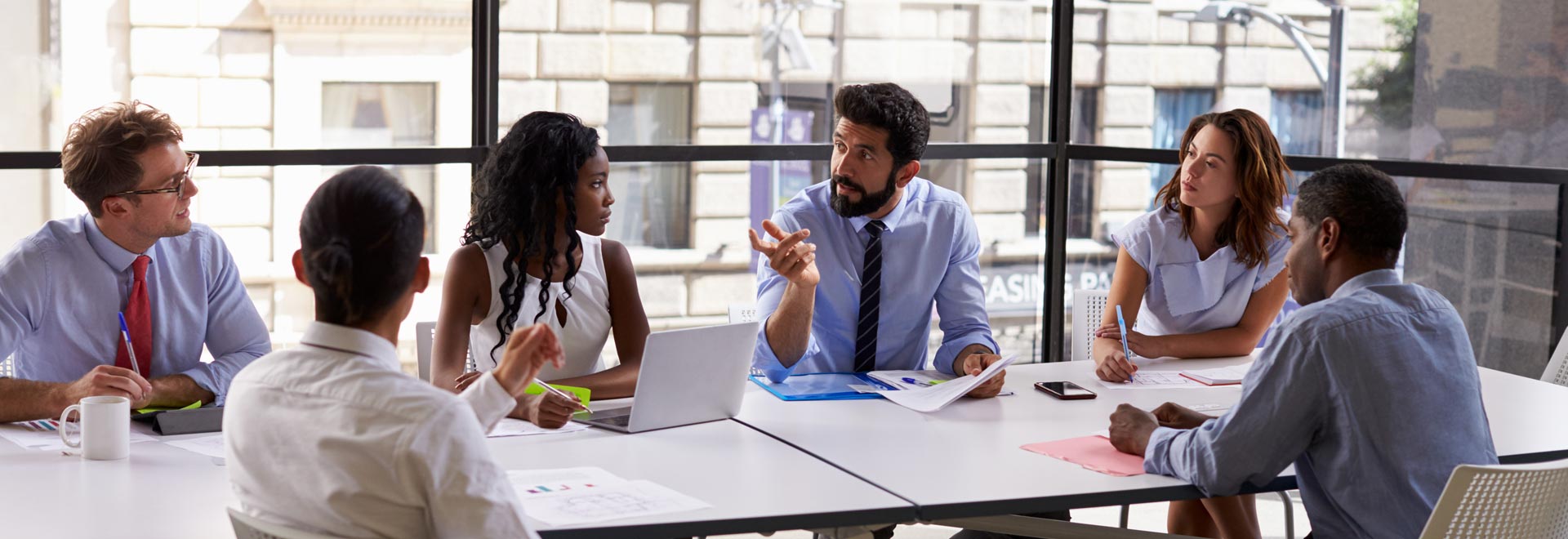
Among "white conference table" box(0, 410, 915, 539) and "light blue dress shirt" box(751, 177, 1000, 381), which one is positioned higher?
"light blue dress shirt" box(751, 177, 1000, 381)

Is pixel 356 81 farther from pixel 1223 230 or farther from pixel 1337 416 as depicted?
pixel 1337 416

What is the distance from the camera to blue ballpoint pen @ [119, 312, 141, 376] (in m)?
2.56

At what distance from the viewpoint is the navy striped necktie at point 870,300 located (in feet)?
10.8

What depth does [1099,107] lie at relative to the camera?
17.1 ft

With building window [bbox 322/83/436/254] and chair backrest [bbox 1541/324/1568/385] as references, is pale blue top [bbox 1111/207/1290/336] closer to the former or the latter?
chair backrest [bbox 1541/324/1568/385]

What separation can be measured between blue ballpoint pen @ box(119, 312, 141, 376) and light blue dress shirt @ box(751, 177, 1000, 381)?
1362 millimetres

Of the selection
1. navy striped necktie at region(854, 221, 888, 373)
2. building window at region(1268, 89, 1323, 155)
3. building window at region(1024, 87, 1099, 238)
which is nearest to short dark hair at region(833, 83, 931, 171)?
navy striped necktie at region(854, 221, 888, 373)

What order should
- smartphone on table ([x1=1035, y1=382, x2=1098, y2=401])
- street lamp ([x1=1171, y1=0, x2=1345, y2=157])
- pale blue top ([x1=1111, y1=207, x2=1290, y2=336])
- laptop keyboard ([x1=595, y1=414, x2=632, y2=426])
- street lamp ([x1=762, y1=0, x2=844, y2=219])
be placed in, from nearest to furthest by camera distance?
laptop keyboard ([x1=595, y1=414, x2=632, y2=426]) < smartphone on table ([x1=1035, y1=382, x2=1098, y2=401]) < pale blue top ([x1=1111, y1=207, x2=1290, y2=336]) < street lamp ([x1=1171, y1=0, x2=1345, y2=157]) < street lamp ([x1=762, y1=0, x2=844, y2=219])

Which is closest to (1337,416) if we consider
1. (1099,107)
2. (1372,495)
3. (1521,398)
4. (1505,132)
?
(1372,495)

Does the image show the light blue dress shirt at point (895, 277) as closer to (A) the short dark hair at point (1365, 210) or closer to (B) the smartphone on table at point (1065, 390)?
(B) the smartphone on table at point (1065, 390)

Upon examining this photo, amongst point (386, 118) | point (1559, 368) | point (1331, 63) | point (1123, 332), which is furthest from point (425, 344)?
point (1331, 63)

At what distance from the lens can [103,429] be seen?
2.24 metres

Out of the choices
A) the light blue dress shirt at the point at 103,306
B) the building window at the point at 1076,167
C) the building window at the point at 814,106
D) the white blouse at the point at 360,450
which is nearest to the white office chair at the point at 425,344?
the light blue dress shirt at the point at 103,306

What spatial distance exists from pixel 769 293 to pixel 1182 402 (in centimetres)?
96
